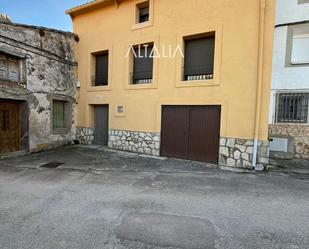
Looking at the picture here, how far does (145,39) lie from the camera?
830 cm

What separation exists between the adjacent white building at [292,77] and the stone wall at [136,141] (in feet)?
16.7

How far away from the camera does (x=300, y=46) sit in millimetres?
8031

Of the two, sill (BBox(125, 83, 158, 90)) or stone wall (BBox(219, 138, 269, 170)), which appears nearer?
stone wall (BBox(219, 138, 269, 170))

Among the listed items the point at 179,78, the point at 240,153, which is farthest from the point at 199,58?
the point at 240,153

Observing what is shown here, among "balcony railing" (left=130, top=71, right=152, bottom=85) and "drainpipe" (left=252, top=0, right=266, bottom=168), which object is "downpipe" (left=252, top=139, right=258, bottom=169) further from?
"balcony railing" (left=130, top=71, right=152, bottom=85)

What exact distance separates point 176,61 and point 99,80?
14.0ft

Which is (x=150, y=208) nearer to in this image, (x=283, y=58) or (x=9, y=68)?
(x=9, y=68)

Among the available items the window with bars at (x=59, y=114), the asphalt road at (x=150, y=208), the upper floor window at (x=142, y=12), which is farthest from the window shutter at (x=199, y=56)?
the window with bars at (x=59, y=114)

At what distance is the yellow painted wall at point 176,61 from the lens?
6.44 meters

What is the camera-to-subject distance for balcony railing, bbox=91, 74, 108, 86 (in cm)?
980

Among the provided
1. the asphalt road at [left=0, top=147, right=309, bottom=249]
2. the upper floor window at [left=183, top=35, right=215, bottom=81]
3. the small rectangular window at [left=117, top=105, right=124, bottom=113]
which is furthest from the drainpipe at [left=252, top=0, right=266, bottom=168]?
the small rectangular window at [left=117, top=105, right=124, bottom=113]

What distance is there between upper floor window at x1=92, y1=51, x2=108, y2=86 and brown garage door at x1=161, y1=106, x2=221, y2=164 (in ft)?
12.1

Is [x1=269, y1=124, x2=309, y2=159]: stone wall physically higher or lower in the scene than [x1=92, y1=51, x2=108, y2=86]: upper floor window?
lower

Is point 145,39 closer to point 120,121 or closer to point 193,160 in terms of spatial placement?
point 120,121
